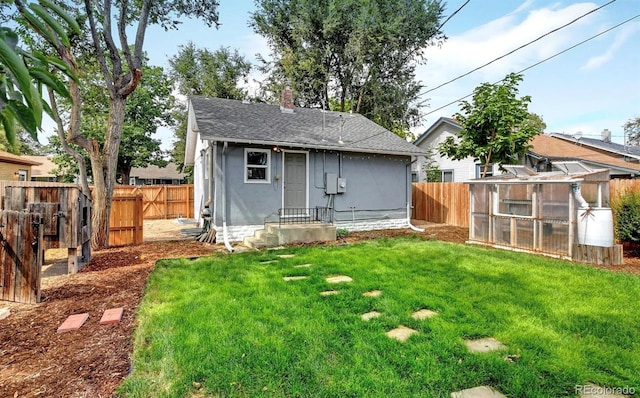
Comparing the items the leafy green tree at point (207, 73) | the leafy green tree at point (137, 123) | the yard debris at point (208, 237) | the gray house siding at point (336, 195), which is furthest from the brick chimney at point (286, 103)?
the leafy green tree at point (137, 123)

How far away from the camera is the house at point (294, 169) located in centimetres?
898

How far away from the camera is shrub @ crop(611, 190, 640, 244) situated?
7.00 m

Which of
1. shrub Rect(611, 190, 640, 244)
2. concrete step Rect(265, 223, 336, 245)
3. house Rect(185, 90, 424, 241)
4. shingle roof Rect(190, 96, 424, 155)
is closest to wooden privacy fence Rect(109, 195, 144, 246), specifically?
house Rect(185, 90, 424, 241)

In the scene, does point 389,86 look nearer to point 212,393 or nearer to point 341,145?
point 341,145

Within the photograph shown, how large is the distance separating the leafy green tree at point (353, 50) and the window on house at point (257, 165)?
42.4 feet

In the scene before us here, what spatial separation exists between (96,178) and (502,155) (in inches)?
481

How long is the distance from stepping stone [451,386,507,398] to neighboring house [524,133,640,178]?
39.7ft

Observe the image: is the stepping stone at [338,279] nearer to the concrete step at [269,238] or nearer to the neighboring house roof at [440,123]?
the concrete step at [269,238]

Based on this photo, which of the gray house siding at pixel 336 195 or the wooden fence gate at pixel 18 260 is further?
the gray house siding at pixel 336 195

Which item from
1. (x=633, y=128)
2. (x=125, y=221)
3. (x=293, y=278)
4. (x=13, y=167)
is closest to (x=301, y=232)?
(x=293, y=278)

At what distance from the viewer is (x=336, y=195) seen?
10.5 m

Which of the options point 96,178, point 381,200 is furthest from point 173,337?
point 381,200

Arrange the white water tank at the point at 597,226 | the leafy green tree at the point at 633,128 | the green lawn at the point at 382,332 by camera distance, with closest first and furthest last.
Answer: the green lawn at the point at 382,332, the white water tank at the point at 597,226, the leafy green tree at the point at 633,128

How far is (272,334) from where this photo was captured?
3.25 meters
